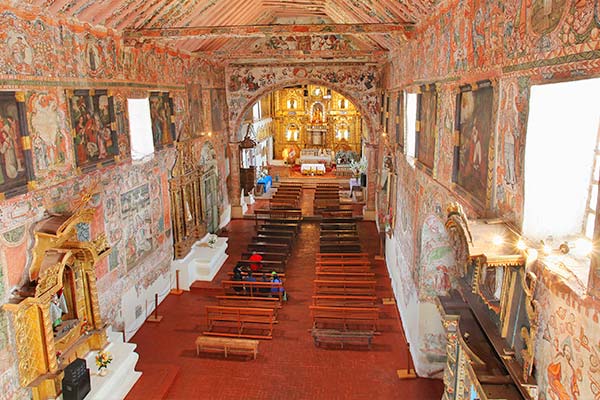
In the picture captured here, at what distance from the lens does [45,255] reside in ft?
34.3

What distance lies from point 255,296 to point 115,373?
6230mm

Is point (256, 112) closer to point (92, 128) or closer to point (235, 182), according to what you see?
point (235, 182)

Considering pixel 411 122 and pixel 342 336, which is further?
pixel 411 122

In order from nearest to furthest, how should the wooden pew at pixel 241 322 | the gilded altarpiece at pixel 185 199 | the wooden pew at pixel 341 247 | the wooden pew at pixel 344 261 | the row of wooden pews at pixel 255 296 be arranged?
the wooden pew at pixel 241 322
the row of wooden pews at pixel 255 296
the gilded altarpiece at pixel 185 199
the wooden pew at pixel 344 261
the wooden pew at pixel 341 247

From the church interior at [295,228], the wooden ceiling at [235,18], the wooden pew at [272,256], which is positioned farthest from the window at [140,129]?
the wooden pew at [272,256]

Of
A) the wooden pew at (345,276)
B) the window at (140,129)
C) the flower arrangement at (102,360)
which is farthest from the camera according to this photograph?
the wooden pew at (345,276)

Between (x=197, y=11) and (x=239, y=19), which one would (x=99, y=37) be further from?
(x=239, y=19)

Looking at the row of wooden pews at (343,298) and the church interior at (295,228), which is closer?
the church interior at (295,228)

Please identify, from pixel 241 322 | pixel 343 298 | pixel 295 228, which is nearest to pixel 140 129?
pixel 241 322

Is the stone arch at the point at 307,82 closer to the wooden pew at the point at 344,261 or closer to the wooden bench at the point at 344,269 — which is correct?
the wooden pew at the point at 344,261

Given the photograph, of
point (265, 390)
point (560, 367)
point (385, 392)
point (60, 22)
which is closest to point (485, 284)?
point (560, 367)

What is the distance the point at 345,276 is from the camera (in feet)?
58.8

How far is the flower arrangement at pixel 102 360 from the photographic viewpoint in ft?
36.5

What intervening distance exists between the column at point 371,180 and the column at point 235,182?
286 inches
